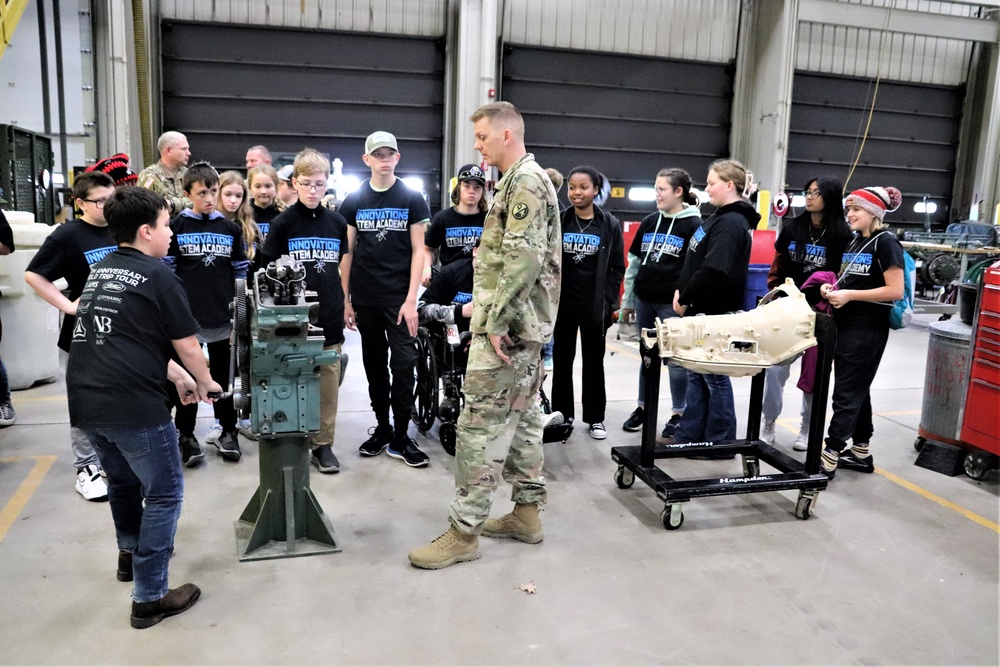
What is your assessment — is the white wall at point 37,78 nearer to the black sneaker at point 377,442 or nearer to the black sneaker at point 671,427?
the black sneaker at point 377,442

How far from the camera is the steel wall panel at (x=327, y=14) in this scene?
10.0m

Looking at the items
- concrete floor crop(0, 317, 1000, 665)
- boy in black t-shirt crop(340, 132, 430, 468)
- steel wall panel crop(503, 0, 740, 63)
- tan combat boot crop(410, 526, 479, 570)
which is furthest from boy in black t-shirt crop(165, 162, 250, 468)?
steel wall panel crop(503, 0, 740, 63)

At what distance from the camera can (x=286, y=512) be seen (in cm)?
274

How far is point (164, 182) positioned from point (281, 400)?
228 cm

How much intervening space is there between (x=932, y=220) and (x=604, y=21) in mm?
7126

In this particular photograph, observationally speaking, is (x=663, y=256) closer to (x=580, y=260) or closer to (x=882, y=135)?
(x=580, y=260)

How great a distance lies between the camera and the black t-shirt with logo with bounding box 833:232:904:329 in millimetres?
3479

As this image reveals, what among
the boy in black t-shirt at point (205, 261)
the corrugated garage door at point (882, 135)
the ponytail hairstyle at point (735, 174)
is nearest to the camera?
the boy in black t-shirt at point (205, 261)

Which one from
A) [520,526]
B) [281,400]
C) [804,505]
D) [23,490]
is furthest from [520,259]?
[23,490]

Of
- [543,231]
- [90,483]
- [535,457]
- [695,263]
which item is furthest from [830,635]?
[90,483]

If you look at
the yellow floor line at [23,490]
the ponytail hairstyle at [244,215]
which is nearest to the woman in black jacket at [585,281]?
the ponytail hairstyle at [244,215]

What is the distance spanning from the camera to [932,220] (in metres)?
13.1

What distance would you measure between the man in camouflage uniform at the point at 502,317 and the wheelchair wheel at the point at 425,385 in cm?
130

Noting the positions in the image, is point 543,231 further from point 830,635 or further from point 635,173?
point 635,173
